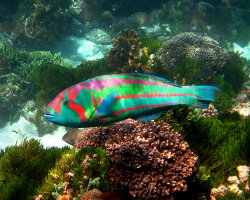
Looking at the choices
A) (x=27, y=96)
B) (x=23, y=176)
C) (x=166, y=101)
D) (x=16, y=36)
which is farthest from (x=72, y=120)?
(x=16, y=36)

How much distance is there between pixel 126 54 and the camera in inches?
376

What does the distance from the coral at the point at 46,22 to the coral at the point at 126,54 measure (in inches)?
248

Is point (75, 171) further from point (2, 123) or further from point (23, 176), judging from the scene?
point (2, 123)

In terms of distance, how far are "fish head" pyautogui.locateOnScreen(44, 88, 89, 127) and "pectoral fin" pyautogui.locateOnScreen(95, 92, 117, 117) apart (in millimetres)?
132

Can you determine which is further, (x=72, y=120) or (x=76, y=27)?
(x=76, y=27)

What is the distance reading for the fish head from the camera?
2.00 meters

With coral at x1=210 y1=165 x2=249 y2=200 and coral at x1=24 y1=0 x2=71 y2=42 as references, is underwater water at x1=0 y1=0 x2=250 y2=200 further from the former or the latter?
coral at x1=24 y1=0 x2=71 y2=42

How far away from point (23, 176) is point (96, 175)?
4.78ft

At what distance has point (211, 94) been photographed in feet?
6.87

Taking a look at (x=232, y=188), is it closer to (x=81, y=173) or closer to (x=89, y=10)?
(x=81, y=173)

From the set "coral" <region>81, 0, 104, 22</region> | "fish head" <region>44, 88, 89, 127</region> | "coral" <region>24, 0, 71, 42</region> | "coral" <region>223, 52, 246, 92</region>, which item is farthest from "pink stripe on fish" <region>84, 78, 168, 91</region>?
"coral" <region>81, 0, 104, 22</region>

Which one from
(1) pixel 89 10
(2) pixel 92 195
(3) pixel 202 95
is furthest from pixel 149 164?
(1) pixel 89 10

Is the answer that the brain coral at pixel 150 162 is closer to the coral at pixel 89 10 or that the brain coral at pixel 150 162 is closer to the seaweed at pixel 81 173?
the seaweed at pixel 81 173

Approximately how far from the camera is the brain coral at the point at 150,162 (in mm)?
3119
